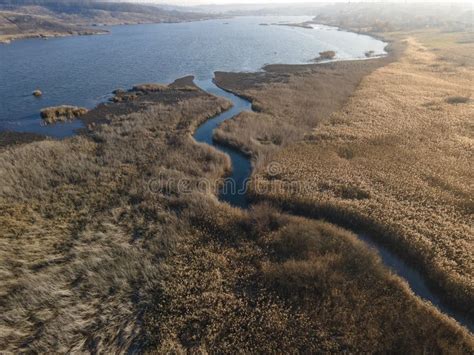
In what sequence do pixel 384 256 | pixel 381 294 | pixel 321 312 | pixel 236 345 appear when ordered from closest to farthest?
pixel 236 345 < pixel 321 312 < pixel 381 294 < pixel 384 256

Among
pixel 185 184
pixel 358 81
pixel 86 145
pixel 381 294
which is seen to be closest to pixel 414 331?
pixel 381 294

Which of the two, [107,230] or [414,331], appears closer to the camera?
[414,331]

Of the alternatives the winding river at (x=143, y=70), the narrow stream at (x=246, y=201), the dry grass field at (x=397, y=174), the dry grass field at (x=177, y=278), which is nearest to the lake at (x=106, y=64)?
the winding river at (x=143, y=70)

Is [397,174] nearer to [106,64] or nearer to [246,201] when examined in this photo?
[246,201]

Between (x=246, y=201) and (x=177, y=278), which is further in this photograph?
(x=246, y=201)

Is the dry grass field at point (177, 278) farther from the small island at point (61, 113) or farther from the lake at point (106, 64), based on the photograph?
the lake at point (106, 64)

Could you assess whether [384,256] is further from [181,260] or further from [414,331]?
[181,260]

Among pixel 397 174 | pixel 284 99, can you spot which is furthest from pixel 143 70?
pixel 397 174
